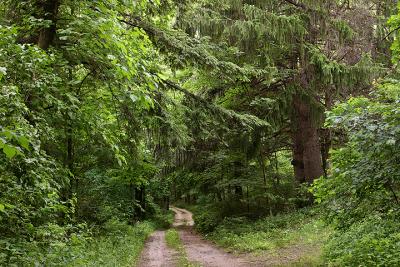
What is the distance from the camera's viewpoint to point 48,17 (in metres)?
7.48

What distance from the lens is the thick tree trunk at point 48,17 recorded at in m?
7.36

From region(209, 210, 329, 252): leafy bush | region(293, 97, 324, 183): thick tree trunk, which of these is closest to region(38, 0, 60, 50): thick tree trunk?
region(209, 210, 329, 252): leafy bush

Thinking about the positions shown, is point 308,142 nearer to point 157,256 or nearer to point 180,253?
point 180,253

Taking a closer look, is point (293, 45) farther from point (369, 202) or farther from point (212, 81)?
point (369, 202)

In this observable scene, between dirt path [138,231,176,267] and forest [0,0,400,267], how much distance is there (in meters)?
0.10

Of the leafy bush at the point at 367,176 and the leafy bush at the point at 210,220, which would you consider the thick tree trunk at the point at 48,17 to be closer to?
the leafy bush at the point at 367,176

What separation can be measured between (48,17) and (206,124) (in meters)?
5.04

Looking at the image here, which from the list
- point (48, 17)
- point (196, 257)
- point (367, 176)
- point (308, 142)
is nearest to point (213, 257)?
point (196, 257)

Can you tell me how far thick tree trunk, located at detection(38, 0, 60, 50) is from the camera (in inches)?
290

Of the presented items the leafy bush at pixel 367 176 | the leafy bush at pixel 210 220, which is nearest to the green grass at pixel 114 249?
the leafy bush at pixel 210 220

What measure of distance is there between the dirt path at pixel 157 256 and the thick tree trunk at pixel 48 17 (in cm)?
826

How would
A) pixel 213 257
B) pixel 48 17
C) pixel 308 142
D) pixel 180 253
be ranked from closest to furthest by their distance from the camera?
pixel 48 17 < pixel 213 257 < pixel 180 253 < pixel 308 142

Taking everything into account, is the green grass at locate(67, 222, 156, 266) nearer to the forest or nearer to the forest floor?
the forest

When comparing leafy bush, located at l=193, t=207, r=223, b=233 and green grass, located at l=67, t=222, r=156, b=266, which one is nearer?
green grass, located at l=67, t=222, r=156, b=266
